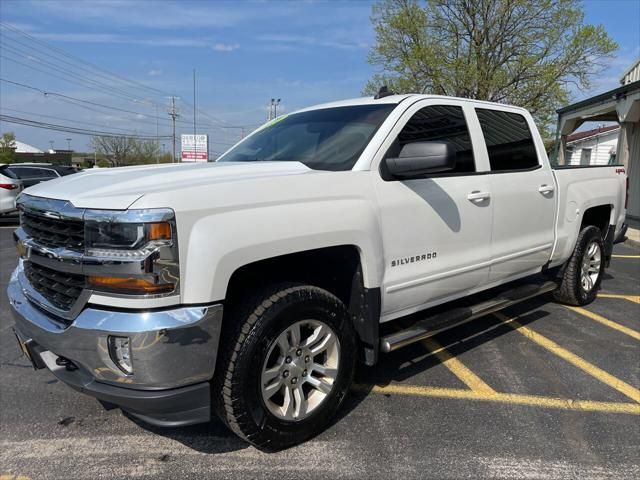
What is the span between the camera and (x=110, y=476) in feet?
8.30

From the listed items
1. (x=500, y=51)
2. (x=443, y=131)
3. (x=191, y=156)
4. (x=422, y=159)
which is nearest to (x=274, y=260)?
(x=422, y=159)

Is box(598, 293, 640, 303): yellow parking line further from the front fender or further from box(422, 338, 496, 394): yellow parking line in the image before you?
the front fender

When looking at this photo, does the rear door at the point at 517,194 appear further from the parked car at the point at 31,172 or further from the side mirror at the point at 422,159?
the parked car at the point at 31,172

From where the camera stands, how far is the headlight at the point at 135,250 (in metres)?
2.10

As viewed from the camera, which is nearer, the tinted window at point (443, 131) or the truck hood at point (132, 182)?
the truck hood at point (132, 182)

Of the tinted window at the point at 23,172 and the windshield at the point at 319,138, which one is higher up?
the windshield at the point at 319,138

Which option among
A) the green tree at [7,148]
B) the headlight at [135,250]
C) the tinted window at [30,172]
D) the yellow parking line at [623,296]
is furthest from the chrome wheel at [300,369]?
the green tree at [7,148]

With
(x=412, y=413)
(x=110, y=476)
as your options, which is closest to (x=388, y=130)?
(x=412, y=413)

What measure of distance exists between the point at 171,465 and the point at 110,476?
0.99 ft

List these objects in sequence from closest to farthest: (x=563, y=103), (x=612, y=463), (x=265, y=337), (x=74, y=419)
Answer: (x=265, y=337) < (x=612, y=463) < (x=74, y=419) < (x=563, y=103)

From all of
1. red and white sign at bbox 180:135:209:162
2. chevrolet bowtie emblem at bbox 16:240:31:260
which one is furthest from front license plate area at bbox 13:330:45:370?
red and white sign at bbox 180:135:209:162

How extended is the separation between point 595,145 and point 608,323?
31351mm

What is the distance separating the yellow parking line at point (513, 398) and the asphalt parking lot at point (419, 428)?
12 mm

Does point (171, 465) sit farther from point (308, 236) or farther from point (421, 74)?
point (421, 74)
